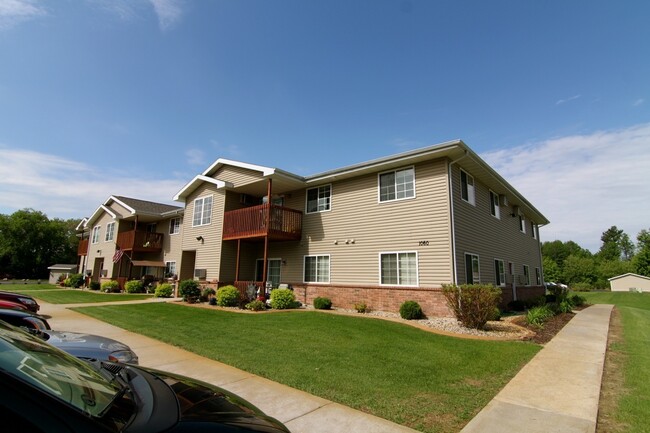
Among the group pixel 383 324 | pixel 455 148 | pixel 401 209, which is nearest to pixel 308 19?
pixel 455 148

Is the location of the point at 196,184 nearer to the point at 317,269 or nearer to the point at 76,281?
the point at 317,269

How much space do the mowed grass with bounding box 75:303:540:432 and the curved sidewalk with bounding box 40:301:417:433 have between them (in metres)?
0.22

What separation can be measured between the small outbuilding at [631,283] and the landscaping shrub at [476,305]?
54962 millimetres

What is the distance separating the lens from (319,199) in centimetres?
1742

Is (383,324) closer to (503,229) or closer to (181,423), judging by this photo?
(181,423)

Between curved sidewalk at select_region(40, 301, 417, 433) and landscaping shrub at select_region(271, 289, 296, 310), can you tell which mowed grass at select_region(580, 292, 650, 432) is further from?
landscaping shrub at select_region(271, 289, 296, 310)

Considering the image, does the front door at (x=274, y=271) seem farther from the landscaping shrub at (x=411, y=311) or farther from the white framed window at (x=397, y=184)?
the landscaping shrub at (x=411, y=311)

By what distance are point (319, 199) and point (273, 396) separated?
42.4 feet

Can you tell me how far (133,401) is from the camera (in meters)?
2.12

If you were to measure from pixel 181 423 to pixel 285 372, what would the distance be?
4.39 meters

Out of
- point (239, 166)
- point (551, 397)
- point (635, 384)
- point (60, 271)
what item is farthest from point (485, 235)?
point (60, 271)

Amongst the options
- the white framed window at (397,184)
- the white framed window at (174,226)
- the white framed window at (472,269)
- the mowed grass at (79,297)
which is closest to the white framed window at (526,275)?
the white framed window at (472,269)

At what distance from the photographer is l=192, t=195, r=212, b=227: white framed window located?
2047 centimetres

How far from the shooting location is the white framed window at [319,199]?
17.0 metres
